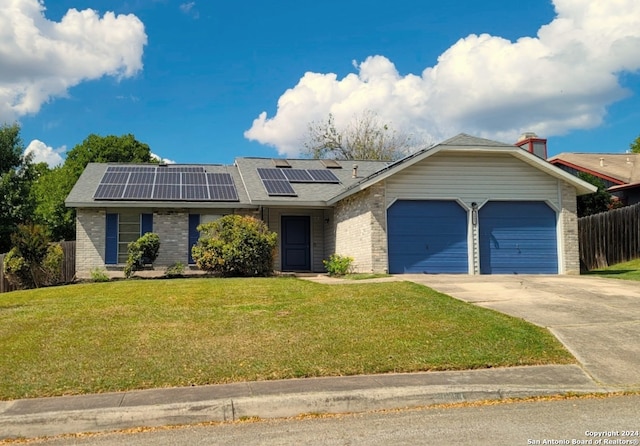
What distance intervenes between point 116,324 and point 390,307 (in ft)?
14.9

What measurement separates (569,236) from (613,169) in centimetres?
1582

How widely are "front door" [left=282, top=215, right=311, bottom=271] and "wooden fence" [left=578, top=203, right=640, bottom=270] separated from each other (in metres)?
10.0

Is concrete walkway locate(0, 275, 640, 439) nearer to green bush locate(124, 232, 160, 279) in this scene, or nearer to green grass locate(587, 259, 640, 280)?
green grass locate(587, 259, 640, 280)

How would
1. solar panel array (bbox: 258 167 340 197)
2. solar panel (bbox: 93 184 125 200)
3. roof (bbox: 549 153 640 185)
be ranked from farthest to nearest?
roof (bbox: 549 153 640 185), solar panel array (bbox: 258 167 340 197), solar panel (bbox: 93 184 125 200)

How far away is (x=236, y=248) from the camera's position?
1661cm

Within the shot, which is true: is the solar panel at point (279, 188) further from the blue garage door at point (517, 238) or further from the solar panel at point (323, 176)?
the blue garage door at point (517, 238)

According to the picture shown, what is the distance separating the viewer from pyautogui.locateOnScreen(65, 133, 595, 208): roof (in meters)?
16.5

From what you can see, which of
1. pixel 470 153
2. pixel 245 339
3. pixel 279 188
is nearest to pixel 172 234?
pixel 279 188

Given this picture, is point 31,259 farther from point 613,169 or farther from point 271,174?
point 613,169

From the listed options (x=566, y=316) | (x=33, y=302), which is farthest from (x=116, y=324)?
(x=566, y=316)

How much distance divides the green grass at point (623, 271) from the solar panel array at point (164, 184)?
12.2 m

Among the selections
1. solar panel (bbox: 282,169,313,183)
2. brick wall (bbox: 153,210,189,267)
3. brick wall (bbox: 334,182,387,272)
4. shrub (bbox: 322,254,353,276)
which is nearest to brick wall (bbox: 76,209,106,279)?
brick wall (bbox: 153,210,189,267)

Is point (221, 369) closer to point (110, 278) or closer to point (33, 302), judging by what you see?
point (33, 302)

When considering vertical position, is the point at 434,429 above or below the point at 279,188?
below
